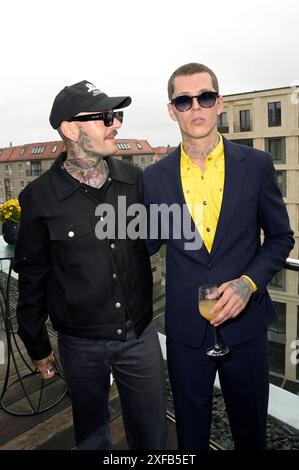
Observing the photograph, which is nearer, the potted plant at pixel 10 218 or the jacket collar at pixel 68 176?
the jacket collar at pixel 68 176

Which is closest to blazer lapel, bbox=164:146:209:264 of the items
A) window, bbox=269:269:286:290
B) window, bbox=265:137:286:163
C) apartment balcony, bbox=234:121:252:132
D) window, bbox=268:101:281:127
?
window, bbox=269:269:286:290

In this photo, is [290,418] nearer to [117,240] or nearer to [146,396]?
[146,396]

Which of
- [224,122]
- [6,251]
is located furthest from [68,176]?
[224,122]

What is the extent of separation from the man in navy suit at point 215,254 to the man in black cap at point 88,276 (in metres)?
0.19

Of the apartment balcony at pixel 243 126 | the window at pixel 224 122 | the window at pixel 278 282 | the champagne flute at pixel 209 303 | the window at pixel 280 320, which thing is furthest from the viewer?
Result: the window at pixel 224 122

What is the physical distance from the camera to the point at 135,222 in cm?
214

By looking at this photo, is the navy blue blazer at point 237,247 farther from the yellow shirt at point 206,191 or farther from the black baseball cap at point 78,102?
the black baseball cap at point 78,102

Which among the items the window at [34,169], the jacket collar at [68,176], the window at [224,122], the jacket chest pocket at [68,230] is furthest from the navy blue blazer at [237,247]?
the window at [34,169]

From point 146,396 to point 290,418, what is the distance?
1.29 metres

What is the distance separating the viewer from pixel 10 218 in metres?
3.61

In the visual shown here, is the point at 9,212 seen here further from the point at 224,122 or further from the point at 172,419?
the point at 224,122

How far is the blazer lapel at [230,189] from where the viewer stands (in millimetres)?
1923

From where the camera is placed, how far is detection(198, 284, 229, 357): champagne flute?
1.81 m
